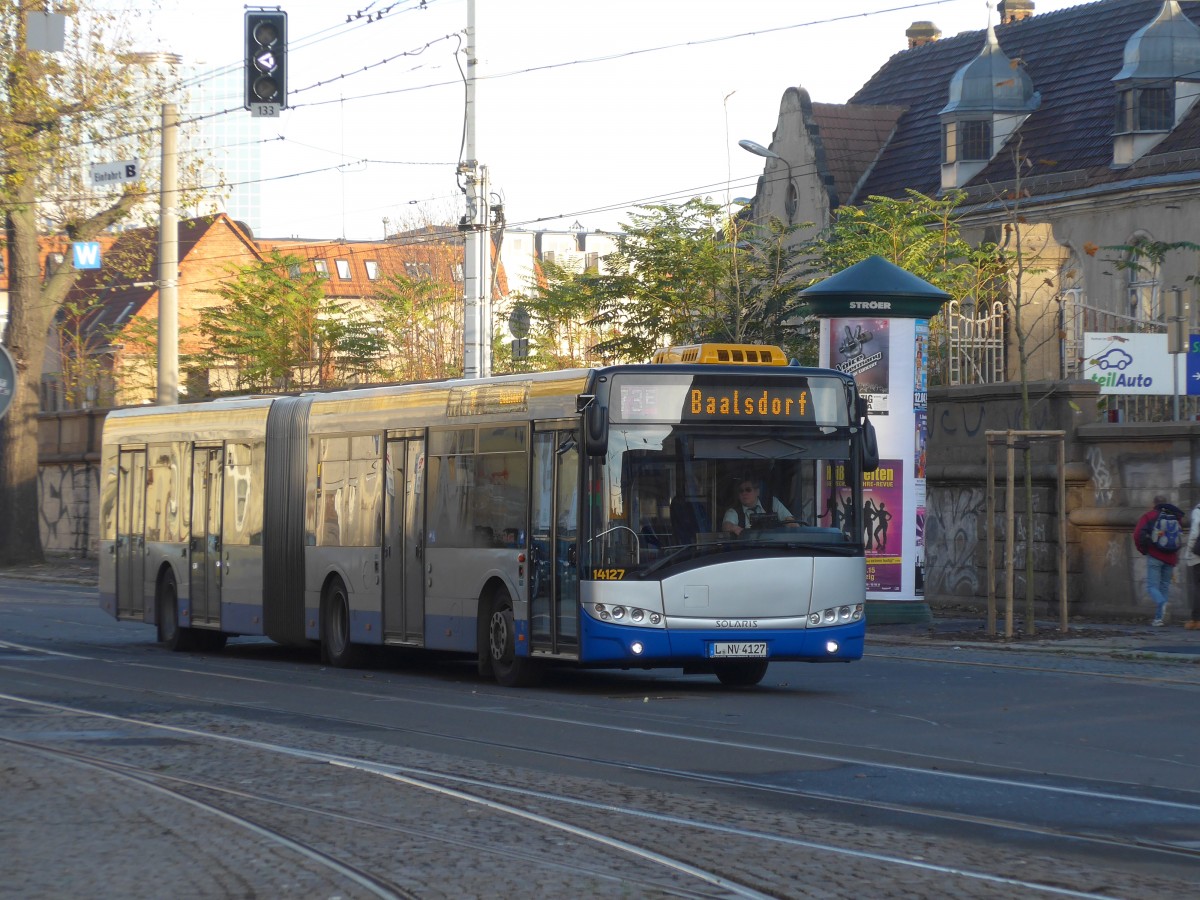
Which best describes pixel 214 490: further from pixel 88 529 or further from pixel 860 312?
pixel 88 529

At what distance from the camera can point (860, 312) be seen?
977 inches

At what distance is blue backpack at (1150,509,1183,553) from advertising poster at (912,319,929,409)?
3.38 meters

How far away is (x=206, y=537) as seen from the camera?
77.1 feet

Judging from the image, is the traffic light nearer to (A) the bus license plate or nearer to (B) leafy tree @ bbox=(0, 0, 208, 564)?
(A) the bus license plate

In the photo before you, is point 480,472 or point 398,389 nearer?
point 480,472

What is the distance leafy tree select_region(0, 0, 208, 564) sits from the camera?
140 ft

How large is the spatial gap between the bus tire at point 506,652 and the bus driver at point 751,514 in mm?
2353

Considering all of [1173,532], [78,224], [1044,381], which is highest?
[78,224]

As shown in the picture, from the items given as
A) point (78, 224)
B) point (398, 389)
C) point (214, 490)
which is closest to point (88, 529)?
point (78, 224)

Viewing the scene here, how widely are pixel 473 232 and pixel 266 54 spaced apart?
14384 mm

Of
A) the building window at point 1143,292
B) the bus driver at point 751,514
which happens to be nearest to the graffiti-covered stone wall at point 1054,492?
the bus driver at point 751,514

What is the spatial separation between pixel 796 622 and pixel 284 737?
16.0 ft

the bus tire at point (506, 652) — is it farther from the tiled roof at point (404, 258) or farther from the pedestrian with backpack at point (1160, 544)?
the tiled roof at point (404, 258)

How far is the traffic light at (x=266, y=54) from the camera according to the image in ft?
66.9
